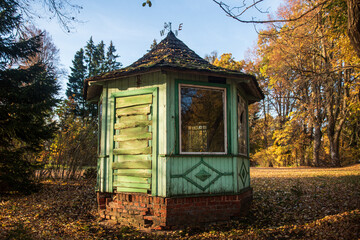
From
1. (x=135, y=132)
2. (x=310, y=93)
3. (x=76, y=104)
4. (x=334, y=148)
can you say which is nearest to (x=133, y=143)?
(x=135, y=132)

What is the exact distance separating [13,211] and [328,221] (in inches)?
314

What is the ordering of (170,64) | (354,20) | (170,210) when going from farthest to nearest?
(170,64) < (170,210) < (354,20)

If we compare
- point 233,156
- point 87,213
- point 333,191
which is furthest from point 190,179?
point 333,191

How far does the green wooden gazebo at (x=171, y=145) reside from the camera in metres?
6.25

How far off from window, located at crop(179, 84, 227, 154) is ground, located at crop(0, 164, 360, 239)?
70.3 inches

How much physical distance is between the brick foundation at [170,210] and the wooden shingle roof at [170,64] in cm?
280

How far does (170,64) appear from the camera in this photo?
20.4 ft

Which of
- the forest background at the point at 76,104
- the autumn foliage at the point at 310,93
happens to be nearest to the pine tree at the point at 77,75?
the autumn foliage at the point at 310,93

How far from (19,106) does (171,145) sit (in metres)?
7.16

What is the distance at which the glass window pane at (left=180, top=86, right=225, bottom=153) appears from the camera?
6613 millimetres

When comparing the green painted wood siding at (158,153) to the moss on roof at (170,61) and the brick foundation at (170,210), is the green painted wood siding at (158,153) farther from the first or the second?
the moss on roof at (170,61)

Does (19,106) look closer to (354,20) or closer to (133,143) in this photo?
(133,143)

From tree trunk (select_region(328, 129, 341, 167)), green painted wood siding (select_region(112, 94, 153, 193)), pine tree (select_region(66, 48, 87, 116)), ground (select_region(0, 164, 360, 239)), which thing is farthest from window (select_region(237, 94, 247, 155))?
pine tree (select_region(66, 48, 87, 116))

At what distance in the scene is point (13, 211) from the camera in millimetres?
7961
